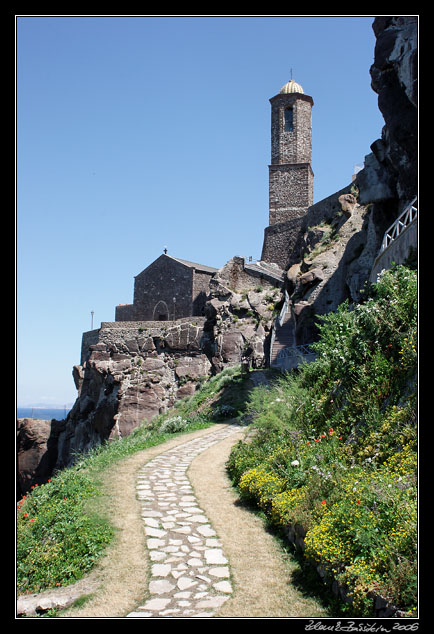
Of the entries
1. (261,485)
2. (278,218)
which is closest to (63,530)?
(261,485)

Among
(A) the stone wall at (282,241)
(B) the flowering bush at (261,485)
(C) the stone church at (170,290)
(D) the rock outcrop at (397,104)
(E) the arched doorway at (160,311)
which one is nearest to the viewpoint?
(B) the flowering bush at (261,485)

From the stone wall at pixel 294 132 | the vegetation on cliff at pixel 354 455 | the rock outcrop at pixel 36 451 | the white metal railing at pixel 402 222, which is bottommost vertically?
the rock outcrop at pixel 36 451

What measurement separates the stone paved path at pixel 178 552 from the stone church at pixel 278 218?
27.3m

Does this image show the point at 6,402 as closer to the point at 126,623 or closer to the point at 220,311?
the point at 126,623

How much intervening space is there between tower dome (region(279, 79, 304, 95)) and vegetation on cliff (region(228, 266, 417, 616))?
117ft

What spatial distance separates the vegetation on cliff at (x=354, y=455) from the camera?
13.5 ft

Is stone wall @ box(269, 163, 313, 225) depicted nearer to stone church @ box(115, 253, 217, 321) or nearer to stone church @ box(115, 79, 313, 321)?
stone church @ box(115, 79, 313, 321)

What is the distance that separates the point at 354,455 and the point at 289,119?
3929 cm

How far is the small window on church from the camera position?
134 feet

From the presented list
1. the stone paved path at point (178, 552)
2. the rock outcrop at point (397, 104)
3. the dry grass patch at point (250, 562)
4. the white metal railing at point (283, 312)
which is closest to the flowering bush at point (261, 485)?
the dry grass patch at point (250, 562)

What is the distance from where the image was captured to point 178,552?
5805 mm

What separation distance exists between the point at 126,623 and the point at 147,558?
74.2 inches

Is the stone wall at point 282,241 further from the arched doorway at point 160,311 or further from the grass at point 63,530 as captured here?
the grass at point 63,530

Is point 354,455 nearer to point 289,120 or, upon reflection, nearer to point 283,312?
point 283,312
